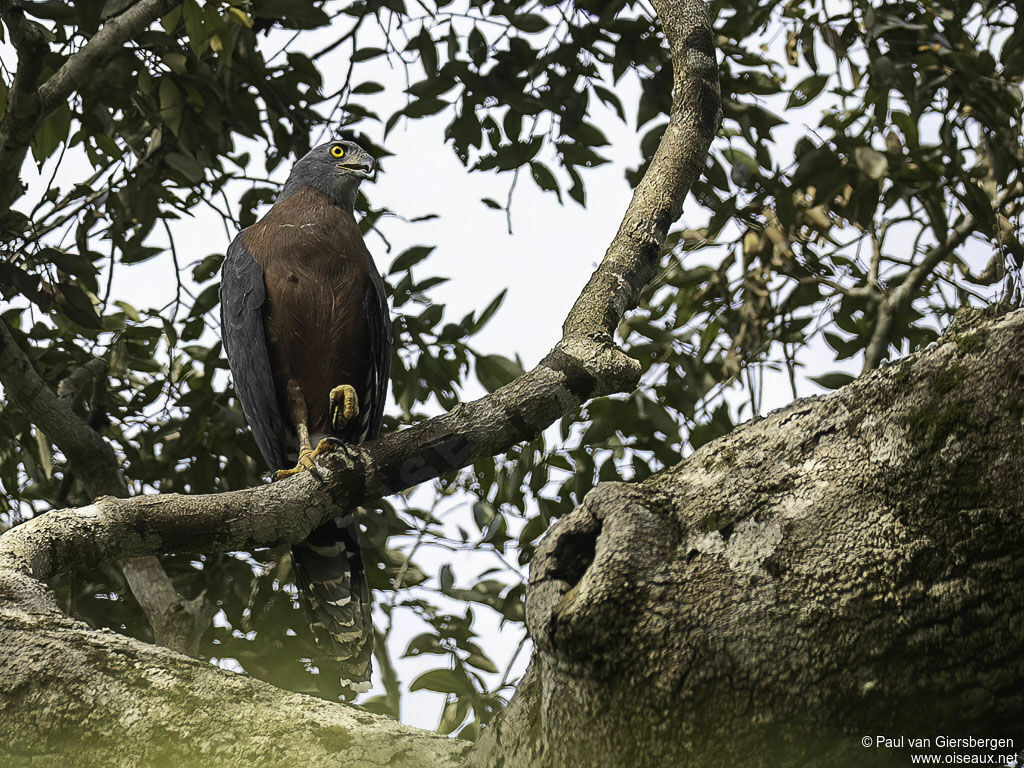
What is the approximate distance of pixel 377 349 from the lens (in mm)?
3129

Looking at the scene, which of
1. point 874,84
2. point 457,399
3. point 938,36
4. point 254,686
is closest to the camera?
point 254,686

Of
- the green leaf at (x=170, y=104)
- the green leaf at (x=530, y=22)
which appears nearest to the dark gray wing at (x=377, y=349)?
the green leaf at (x=170, y=104)

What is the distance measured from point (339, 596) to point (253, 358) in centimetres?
80

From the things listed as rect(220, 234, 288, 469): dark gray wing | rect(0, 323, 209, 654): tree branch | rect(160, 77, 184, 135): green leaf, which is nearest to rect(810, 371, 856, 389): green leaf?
rect(220, 234, 288, 469): dark gray wing

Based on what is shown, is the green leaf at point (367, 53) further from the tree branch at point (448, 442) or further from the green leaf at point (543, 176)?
the tree branch at point (448, 442)

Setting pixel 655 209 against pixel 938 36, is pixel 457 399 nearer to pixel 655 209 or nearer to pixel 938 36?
pixel 655 209

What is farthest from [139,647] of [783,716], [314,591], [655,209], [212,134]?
[212,134]

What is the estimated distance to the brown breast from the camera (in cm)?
300

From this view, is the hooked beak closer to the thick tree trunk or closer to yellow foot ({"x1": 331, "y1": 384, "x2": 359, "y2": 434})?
yellow foot ({"x1": 331, "y1": 384, "x2": 359, "y2": 434})

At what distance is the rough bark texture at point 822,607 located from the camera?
100 cm

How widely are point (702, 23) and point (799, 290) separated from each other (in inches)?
54.3

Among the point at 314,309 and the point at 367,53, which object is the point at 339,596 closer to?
the point at 314,309

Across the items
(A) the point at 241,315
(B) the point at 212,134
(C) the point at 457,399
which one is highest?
(B) the point at 212,134

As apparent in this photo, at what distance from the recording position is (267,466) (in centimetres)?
322
